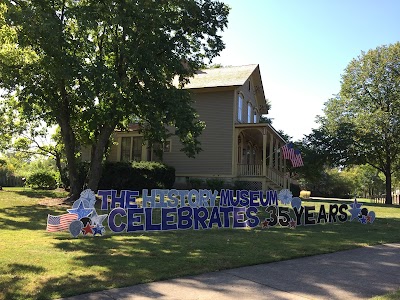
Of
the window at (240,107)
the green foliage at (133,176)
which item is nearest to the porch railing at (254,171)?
the window at (240,107)

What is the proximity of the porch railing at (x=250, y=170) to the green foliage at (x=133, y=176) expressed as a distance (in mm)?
5096

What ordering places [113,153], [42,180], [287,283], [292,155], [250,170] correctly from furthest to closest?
[113,153]
[42,180]
[250,170]
[292,155]
[287,283]

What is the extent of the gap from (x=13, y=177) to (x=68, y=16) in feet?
79.2

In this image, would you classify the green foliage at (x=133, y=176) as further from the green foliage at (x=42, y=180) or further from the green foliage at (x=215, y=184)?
the green foliage at (x=42, y=180)

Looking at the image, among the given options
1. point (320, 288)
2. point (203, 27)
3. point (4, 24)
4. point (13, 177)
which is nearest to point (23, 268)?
point (320, 288)

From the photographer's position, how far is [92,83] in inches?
611

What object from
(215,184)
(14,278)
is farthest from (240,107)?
(14,278)

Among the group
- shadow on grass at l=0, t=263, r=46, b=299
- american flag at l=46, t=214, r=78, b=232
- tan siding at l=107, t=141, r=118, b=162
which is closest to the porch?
tan siding at l=107, t=141, r=118, b=162

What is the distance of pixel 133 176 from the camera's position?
23.2 m

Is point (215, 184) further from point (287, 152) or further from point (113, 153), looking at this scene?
point (113, 153)

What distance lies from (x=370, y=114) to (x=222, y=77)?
15843mm

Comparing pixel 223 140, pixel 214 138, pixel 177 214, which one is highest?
pixel 214 138

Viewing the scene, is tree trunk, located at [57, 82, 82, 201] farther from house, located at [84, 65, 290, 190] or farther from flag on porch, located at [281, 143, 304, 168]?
flag on porch, located at [281, 143, 304, 168]

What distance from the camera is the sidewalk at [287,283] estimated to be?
5051 mm
